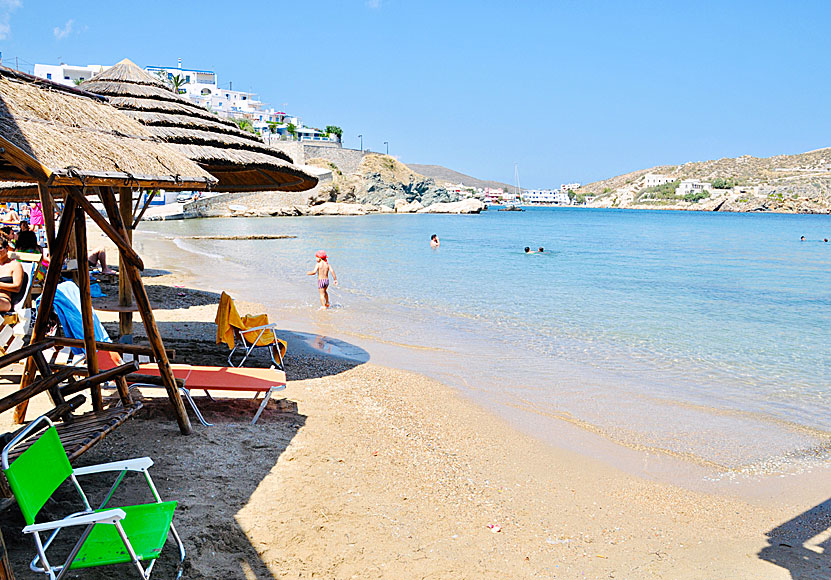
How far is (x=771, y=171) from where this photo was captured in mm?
131625

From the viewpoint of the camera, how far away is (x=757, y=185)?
122 m

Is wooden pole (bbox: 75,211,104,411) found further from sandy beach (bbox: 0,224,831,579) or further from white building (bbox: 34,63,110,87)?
white building (bbox: 34,63,110,87)

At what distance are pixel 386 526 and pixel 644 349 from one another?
7.10 meters

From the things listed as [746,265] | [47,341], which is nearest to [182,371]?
[47,341]

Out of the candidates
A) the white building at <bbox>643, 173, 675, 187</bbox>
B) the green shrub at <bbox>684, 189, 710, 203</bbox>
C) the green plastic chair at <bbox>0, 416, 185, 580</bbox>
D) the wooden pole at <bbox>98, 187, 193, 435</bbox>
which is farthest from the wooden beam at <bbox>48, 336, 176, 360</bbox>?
the white building at <bbox>643, 173, 675, 187</bbox>

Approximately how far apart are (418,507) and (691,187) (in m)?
147

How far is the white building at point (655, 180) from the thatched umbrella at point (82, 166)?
166 m

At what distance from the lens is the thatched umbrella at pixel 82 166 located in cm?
341

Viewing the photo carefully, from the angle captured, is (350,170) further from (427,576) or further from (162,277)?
(427,576)

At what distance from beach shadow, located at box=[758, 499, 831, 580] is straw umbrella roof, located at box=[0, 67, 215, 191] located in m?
4.45

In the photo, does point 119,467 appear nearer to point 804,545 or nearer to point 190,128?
point 804,545

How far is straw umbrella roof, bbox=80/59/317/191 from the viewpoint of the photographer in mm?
5871

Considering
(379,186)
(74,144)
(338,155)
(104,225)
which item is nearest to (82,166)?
(74,144)

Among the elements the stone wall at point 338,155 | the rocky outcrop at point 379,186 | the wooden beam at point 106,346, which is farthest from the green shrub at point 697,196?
the wooden beam at point 106,346
